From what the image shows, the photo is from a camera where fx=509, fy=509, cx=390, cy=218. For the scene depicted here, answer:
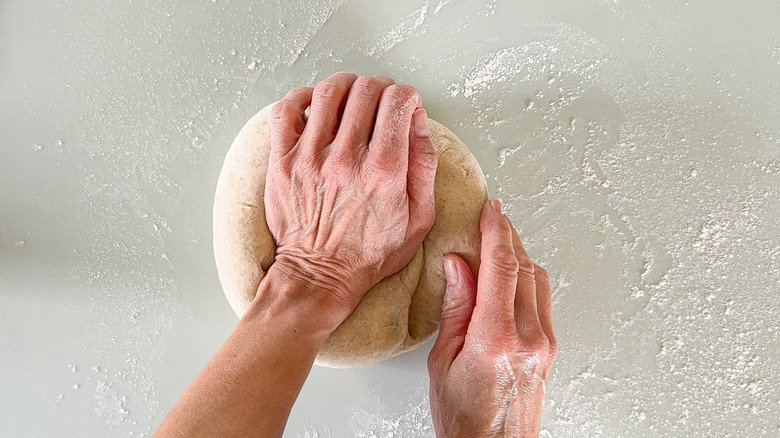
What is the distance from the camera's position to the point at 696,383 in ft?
5.04

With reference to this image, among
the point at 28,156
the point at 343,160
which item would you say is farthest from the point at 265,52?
the point at 28,156

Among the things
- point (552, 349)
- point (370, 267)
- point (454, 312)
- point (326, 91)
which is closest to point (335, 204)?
point (370, 267)

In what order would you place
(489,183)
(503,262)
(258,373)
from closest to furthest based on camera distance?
(258,373), (503,262), (489,183)

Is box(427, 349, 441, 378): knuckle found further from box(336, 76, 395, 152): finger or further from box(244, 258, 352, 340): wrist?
box(336, 76, 395, 152): finger

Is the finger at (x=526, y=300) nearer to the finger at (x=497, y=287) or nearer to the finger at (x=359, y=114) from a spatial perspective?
the finger at (x=497, y=287)

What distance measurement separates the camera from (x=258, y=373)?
1.04 meters

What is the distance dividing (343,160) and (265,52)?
71cm

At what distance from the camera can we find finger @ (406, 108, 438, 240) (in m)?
1.24

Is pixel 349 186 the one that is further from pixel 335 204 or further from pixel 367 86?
pixel 367 86

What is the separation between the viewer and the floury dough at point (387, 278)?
1293mm

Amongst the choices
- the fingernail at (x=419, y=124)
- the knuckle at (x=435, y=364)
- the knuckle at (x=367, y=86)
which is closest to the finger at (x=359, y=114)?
the knuckle at (x=367, y=86)

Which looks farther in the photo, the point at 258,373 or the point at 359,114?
the point at 359,114

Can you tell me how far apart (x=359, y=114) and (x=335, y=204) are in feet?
0.73

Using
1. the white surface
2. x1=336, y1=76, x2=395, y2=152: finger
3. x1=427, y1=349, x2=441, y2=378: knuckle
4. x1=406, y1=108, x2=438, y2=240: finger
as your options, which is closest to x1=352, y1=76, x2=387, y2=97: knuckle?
x1=336, y1=76, x2=395, y2=152: finger
